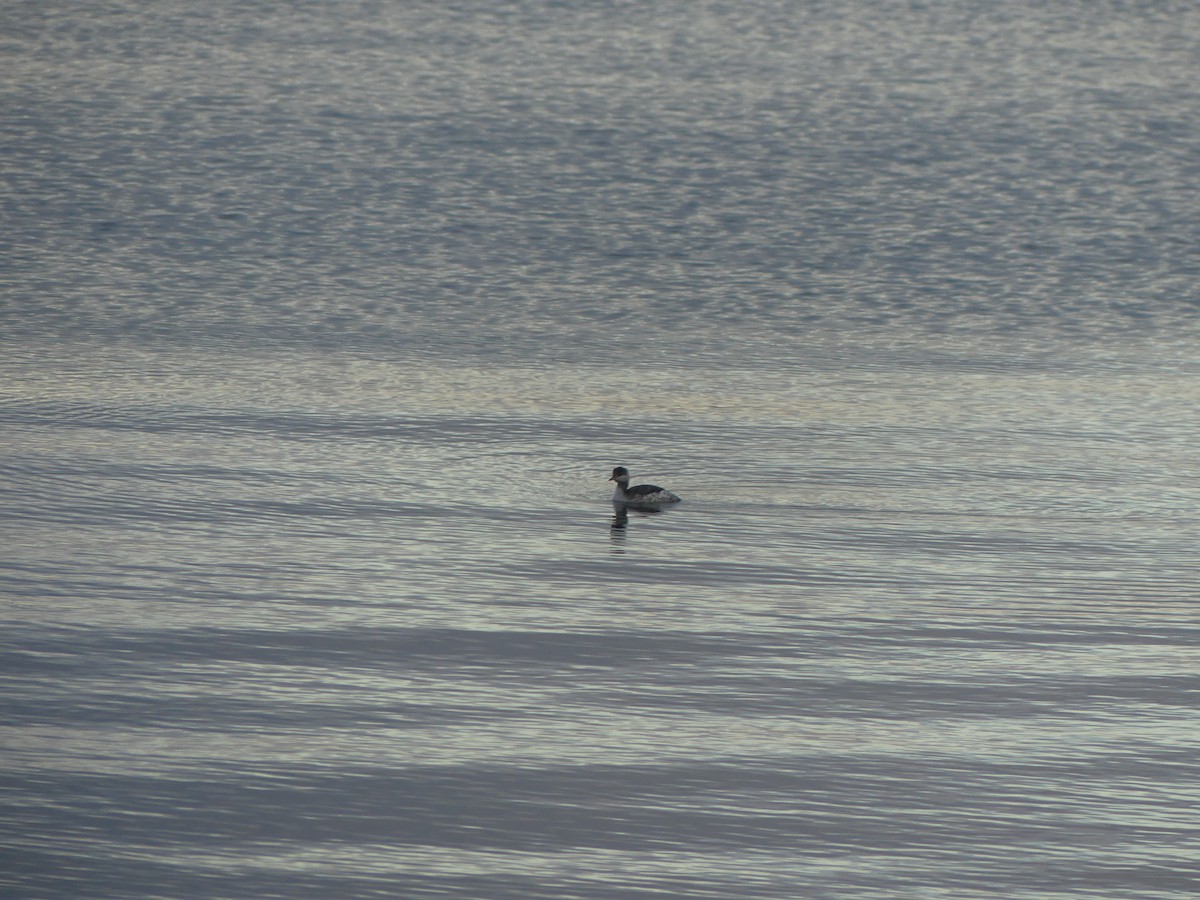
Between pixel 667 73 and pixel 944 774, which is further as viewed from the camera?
pixel 667 73

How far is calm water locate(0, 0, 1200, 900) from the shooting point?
11.6 metres

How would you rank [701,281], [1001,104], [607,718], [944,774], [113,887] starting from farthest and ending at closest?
1. [1001,104]
2. [701,281]
3. [607,718]
4. [944,774]
5. [113,887]

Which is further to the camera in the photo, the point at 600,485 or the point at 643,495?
the point at 600,485

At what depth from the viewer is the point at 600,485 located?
65.2 ft

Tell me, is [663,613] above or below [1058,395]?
below

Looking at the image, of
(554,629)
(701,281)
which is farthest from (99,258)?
(554,629)

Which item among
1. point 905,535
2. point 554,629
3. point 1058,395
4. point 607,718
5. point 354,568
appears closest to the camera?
point 607,718

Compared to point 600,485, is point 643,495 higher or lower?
lower

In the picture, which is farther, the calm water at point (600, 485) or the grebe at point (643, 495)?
the grebe at point (643, 495)

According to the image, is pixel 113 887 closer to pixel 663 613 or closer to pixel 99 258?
pixel 663 613

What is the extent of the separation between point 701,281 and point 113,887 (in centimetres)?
2159

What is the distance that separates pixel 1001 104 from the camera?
4422cm

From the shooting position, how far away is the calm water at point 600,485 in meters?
11.6

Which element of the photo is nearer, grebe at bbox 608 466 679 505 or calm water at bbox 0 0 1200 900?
calm water at bbox 0 0 1200 900
